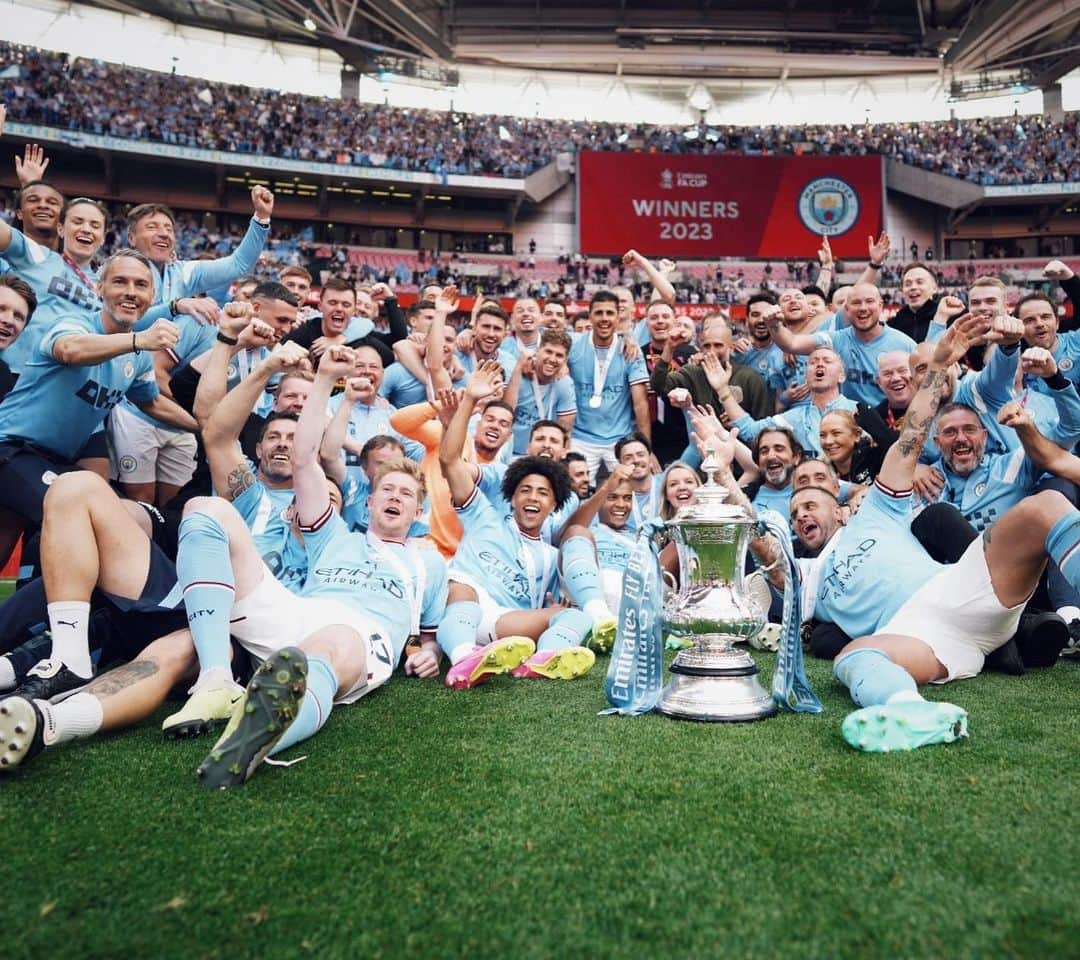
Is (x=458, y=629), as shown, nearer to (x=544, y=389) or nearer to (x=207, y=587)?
(x=207, y=587)

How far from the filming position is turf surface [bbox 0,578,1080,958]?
132 centimetres

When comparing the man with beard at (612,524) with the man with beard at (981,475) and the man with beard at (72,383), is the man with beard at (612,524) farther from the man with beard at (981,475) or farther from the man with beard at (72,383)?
the man with beard at (72,383)

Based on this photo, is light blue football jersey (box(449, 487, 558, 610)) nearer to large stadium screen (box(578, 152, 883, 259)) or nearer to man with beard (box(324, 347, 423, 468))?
man with beard (box(324, 347, 423, 468))

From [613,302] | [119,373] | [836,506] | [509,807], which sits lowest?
[509,807]

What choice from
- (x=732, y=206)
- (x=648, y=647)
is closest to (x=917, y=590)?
(x=648, y=647)

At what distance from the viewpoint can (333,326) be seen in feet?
18.9

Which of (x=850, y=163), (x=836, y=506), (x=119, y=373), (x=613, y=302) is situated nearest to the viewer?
(x=119, y=373)

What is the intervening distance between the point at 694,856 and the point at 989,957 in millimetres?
534

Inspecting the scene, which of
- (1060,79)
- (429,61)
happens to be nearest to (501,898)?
(429,61)

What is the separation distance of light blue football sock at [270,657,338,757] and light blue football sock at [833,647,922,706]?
67.9 inches

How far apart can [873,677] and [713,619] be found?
54cm

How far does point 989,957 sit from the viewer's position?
1229 millimetres

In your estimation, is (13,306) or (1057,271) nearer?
(13,306)

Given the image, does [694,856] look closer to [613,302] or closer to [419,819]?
[419,819]
